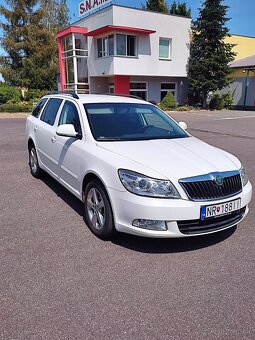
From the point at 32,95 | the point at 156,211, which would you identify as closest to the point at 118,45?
the point at 32,95

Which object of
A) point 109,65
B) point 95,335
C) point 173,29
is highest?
point 173,29

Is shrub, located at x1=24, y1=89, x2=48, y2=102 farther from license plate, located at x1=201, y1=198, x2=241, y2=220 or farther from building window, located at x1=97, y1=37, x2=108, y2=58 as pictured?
license plate, located at x1=201, y1=198, x2=241, y2=220

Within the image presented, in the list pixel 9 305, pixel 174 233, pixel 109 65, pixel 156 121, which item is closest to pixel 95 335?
pixel 9 305

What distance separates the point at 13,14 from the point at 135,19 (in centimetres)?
1577

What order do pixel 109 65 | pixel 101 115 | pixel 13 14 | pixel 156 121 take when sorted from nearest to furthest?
pixel 101 115
pixel 156 121
pixel 109 65
pixel 13 14

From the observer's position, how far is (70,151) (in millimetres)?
4297

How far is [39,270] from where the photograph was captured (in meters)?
3.11

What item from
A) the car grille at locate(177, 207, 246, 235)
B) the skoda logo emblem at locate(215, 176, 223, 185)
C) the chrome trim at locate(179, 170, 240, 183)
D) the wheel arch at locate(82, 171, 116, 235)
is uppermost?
the chrome trim at locate(179, 170, 240, 183)

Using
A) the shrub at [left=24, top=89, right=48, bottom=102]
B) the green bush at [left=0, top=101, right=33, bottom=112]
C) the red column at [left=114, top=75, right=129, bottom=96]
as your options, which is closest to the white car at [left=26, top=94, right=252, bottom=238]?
the red column at [left=114, top=75, right=129, bottom=96]

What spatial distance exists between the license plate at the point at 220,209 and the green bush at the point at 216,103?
27.2m

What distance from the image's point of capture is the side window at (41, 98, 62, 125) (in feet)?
17.2

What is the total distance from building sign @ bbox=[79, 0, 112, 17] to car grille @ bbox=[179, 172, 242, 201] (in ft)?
84.0

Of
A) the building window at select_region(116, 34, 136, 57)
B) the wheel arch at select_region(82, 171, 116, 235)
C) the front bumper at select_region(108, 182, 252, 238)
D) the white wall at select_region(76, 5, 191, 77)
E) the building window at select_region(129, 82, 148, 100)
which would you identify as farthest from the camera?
the building window at select_region(129, 82, 148, 100)

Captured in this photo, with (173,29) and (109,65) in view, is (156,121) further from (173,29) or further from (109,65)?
(173,29)
